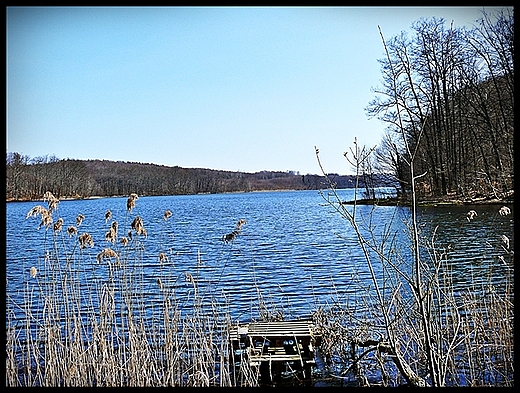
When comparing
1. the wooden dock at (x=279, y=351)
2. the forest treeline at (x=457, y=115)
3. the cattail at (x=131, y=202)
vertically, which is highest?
the forest treeline at (x=457, y=115)

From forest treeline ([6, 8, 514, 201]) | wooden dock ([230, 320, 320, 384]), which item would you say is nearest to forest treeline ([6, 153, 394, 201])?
forest treeline ([6, 8, 514, 201])

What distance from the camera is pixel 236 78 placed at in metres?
7.00

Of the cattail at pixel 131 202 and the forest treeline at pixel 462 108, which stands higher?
the forest treeline at pixel 462 108

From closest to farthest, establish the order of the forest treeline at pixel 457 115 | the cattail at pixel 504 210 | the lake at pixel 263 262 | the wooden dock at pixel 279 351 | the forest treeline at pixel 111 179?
the cattail at pixel 504 210, the wooden dock at pixel 279 351, the lake at pixel 263 262, the forest treeline at pixel 457 115, the forest treeline at pixel 111 179

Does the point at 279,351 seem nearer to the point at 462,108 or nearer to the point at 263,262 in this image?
the point at 263,262

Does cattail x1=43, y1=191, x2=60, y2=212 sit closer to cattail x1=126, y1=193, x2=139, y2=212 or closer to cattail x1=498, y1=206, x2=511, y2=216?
cattail x1=126, y1=193, x2=139, y2=212

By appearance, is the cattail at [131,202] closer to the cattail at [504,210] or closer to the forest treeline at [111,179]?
the cattail at [504,210]

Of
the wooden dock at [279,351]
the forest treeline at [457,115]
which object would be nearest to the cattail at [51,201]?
the wooden dock at [279,351]

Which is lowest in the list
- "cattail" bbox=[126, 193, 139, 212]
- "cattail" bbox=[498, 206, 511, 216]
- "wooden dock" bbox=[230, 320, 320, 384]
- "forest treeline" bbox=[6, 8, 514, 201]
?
"wooden dock" bbox=[230, 320, 320, 384]

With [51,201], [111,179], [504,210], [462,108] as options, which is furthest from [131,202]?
[111,179]

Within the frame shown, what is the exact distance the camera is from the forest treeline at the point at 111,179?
2726 cm

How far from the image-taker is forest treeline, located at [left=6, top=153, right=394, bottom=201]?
2726cm

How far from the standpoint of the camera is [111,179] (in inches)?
1743

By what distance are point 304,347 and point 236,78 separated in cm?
347
